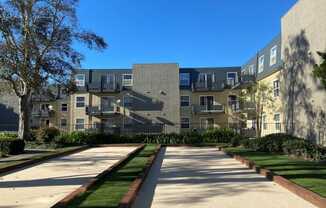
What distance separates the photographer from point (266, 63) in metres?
40.6

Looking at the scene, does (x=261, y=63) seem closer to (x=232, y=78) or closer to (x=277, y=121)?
(x=232, y=78)

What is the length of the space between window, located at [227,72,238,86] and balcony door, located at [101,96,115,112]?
13422 mm

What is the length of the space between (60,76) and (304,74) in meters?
14.7

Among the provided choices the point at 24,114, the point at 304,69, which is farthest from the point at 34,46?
the point at 304,69

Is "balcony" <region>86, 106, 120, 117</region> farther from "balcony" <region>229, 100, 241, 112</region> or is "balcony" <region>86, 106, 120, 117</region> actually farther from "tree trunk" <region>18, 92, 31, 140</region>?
"tree trunk" <region>18, 92, 31, 140</region>

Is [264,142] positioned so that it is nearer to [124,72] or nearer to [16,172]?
[16,172]

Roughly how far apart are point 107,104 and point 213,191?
41012 millimetres

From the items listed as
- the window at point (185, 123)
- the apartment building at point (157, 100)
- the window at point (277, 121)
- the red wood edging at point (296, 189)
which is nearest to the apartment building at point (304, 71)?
the window at point (277, 121)

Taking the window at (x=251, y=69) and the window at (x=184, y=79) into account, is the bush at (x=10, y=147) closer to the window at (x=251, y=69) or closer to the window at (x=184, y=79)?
the window at (x=251, y=69)

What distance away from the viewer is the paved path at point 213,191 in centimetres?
905

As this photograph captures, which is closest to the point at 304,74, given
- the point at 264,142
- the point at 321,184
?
the point at 264,142

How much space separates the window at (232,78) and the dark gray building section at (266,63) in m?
1.15

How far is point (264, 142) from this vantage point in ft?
75.4

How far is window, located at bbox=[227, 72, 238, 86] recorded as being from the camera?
50366mm
